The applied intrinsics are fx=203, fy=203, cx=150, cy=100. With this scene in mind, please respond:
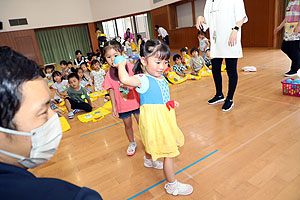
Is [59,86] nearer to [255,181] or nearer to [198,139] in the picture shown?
[198,139]

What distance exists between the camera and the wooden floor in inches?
56.7

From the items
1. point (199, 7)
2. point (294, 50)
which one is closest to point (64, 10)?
point (199, 7)

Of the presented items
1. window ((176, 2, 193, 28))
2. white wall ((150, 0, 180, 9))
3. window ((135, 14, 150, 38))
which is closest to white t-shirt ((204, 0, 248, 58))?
window ((176, 2, 193, 28))

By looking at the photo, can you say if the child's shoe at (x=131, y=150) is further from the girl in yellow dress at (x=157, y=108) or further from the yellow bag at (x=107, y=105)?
the yellow bag at (x=107, y=105)

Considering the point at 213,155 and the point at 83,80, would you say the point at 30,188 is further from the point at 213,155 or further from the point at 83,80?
the point at 83,80

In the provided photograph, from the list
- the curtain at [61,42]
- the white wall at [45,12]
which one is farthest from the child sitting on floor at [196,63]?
the curtain at [61,42]

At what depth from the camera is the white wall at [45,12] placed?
37.9 ft

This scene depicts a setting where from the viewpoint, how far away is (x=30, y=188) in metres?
0.45

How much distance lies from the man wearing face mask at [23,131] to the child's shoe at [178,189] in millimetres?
961

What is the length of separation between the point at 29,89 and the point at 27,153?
0.70 ft

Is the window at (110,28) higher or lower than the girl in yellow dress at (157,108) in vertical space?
higher

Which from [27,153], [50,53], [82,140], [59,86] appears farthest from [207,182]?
[50,53]

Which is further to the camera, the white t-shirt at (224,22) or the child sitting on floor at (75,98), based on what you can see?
the child sitting on floor at (75,98)

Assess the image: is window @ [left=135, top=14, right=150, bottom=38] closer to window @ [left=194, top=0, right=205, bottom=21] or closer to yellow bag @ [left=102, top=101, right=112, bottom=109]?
window @ [left=194, top=0, right=205, bottom=21]
